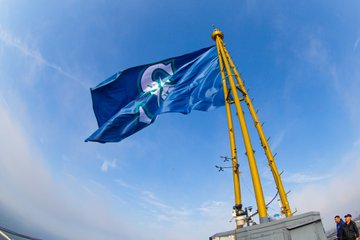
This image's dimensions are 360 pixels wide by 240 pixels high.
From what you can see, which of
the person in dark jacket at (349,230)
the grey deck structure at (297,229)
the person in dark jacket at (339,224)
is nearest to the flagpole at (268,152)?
the grey deck structure at (297,229)

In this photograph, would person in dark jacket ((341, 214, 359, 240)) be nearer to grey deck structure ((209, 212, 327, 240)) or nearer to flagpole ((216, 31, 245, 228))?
grey deck structure ((209, 212, 327, 240))

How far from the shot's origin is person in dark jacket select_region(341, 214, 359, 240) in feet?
31.1

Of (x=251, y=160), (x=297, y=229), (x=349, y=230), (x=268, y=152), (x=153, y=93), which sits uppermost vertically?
(x=153, y=93)

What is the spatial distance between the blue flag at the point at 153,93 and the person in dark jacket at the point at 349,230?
7.68 m

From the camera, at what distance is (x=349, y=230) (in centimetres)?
966

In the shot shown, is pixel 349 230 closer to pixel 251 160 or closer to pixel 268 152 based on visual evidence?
pixel 268 152

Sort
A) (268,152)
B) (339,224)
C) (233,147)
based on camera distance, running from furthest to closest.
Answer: (233,147) → (339,224) → (268,152)

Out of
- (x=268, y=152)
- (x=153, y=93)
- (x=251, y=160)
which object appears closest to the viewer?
(x=251, y=160)

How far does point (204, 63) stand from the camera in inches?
566

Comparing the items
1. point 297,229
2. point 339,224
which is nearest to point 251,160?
point 297,229

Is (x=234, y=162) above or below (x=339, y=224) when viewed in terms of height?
above

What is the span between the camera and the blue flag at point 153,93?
12798mm

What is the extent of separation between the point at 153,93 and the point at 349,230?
11.7 meters

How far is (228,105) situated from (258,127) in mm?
1914
